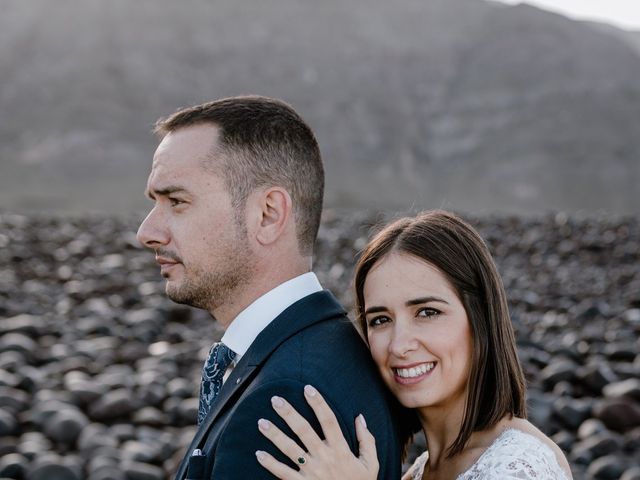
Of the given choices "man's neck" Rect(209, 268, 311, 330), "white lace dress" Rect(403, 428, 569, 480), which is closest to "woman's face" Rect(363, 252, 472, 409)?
"white lace dress" Rect(403, 428, 569, 480)

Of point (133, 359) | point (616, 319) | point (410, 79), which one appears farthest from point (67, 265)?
point (410, 79)

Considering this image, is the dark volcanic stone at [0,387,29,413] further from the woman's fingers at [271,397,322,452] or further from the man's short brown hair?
the woman's fingers at [271,397,322,452]

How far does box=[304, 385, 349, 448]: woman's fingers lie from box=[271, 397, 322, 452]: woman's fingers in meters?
0.03

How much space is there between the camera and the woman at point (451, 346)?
2586 mm

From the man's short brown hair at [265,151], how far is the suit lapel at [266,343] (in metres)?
0.25

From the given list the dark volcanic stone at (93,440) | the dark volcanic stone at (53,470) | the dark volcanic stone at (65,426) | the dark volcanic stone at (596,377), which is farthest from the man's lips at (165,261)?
the dark volcanic stone at (596,377)

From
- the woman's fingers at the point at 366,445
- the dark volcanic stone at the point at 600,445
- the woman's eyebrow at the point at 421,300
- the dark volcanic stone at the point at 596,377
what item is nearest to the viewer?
the woman's fingers at the point at 366,445

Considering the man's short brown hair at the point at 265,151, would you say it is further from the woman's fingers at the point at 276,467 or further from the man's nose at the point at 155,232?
the woman's fingers at the point at 276,467

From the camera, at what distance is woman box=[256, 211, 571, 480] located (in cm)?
259

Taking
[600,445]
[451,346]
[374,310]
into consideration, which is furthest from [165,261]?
[600,445]

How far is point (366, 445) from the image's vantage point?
2.30 meters

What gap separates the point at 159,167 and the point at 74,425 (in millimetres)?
3926

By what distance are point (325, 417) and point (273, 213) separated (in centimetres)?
66

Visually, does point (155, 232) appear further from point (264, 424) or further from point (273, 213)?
point (264, 424)
